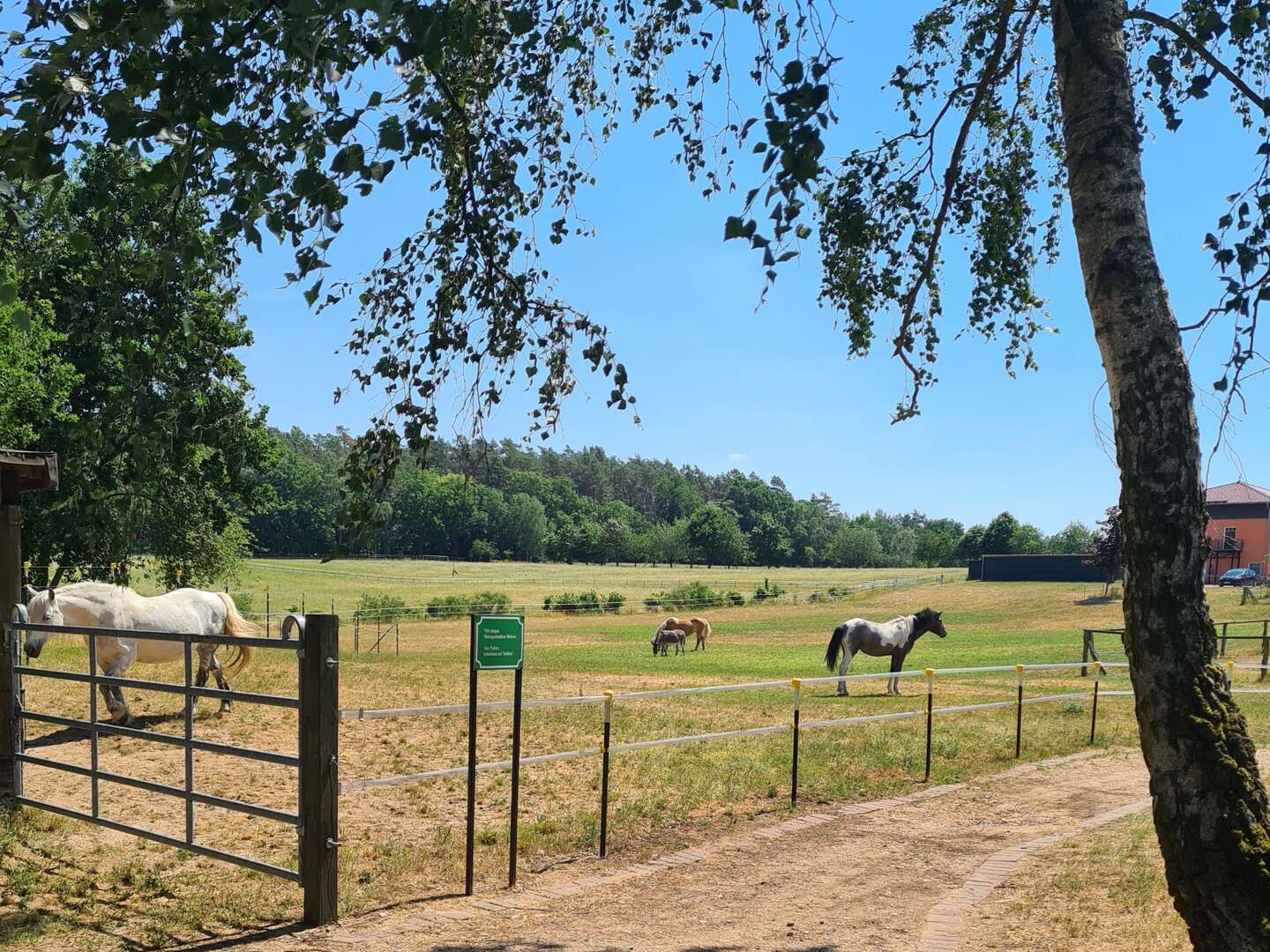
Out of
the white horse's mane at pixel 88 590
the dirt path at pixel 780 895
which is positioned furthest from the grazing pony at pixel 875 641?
the white horse's mane at pixel 88 590

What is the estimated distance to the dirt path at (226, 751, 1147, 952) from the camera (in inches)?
221

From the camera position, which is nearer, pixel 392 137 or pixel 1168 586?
pixel 392 137

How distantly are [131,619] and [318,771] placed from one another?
7784mm

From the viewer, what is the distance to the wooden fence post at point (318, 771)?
19.1 feet

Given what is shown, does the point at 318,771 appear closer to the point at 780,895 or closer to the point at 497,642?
the point at 497,642

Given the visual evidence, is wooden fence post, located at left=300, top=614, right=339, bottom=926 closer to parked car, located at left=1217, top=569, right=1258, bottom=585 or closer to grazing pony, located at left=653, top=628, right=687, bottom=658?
grazing pony, located at left=653, top=628, right=687, bottom=658

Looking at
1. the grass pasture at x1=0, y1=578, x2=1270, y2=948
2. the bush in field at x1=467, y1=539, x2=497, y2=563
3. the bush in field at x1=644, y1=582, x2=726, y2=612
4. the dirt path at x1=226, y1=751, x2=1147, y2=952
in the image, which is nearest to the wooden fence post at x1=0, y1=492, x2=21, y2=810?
the grass pasture at x1=0, y1=578, x2=1270, y2=948

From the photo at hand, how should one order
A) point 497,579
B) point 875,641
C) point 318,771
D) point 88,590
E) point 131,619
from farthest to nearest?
point 497,579 < point 875,641 < point 131,619 < point 88,590 < point 318,771

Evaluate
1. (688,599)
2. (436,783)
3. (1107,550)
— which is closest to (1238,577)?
(1107,550)

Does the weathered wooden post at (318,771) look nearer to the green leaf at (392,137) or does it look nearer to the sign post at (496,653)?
the sign post at (496,653)

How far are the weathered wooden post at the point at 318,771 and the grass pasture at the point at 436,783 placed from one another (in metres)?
0.32

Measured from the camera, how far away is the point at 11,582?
8.24 meters

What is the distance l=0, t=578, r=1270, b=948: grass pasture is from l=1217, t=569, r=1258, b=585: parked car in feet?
123

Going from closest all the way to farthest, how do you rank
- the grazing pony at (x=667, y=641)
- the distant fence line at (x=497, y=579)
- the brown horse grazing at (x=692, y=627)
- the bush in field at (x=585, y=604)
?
the grazing pony at (x=667, y=641) < the brown horse grazing at (x=692, y=627) < the bush in field at (x=585, y=604) < the distant fence line at (x=497, y=579)
